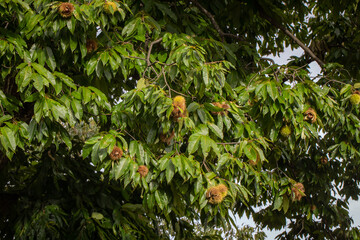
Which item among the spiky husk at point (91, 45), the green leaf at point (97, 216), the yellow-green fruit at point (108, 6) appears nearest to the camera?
the yellow-green fruit at point (108, 6)

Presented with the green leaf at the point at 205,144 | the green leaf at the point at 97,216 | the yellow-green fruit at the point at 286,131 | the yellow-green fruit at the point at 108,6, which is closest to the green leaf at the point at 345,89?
the yellow-green fruit at the point at 286,131

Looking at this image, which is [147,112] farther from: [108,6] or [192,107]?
[108,6]

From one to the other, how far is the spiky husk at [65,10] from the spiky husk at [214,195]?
111cm

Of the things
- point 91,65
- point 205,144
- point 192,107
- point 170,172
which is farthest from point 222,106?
point 91,65

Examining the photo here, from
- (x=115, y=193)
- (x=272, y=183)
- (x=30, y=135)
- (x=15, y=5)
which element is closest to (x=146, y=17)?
(x=15, y=5)

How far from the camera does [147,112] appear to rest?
7.92 ft

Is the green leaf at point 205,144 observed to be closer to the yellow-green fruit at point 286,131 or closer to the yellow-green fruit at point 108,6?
the yellow-green fruit at point 286,131

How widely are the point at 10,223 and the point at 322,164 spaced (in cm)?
288

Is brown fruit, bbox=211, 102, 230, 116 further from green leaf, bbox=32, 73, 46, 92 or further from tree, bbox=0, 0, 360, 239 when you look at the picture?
green leaf, bbox=32, 73, 46, 92

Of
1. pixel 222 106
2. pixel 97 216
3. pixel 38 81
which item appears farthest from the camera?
pixel 97 216

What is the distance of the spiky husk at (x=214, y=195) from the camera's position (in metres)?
2.26

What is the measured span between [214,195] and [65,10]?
116cm

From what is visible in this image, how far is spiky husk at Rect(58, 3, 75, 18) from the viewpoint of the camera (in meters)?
2.50

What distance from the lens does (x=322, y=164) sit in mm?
4875
